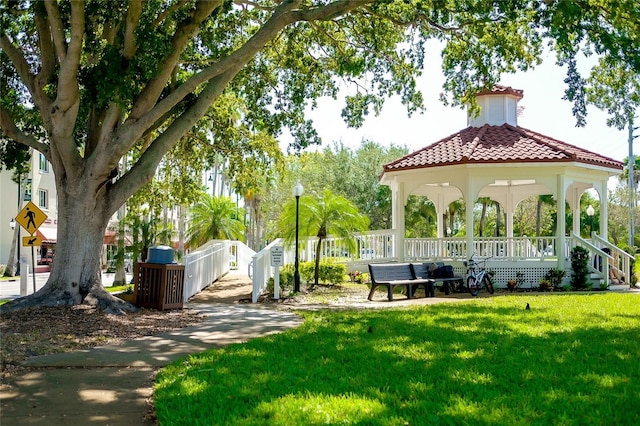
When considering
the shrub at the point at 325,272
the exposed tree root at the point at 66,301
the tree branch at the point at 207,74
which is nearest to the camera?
the exposed tree root at the point at 66,301

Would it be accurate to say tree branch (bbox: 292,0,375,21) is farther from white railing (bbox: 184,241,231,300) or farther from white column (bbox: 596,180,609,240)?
white column (bbox: 596,180,609,240)

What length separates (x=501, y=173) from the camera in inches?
772

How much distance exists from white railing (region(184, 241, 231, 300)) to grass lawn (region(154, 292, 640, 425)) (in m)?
7.35

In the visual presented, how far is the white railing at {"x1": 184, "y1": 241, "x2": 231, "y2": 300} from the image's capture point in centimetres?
1727

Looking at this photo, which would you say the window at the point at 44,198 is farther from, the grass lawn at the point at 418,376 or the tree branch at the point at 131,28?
the grass lawn at the point at 418,376

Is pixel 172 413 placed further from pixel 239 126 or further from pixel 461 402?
pixel 239 126

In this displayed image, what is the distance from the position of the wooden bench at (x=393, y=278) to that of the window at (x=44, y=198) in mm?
38338

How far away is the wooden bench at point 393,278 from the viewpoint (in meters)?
16.8

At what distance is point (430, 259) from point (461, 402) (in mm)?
15317

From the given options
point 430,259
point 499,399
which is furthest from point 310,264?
point 499,399

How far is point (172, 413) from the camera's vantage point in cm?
544

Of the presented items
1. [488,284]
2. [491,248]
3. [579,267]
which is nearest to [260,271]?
[488,284]

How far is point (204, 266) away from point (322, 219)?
3965mm

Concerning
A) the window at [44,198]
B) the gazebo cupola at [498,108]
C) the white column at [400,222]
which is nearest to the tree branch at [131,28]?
the white column at [400,222]
